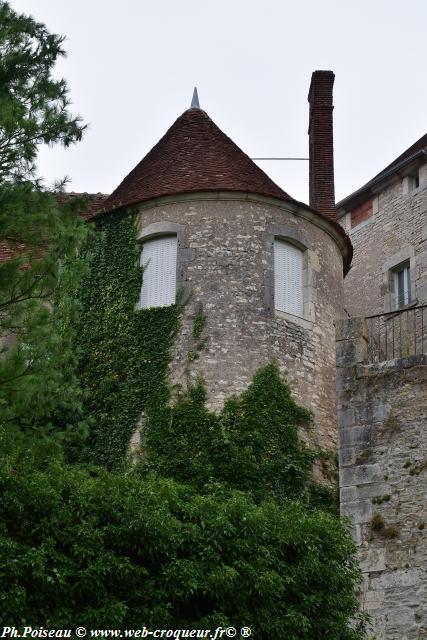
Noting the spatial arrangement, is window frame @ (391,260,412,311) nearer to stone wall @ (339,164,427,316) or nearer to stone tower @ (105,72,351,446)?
stone wall @ (339,164,427,316)

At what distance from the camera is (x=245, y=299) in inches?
715

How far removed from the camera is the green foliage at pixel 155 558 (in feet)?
37.1

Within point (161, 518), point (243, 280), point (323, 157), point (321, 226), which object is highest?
point (323, 157)

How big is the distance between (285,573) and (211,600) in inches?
38.0

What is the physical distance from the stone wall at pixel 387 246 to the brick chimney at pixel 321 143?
2.90 metres

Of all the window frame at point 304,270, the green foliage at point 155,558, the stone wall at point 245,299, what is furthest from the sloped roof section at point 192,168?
the green foliage at point 155,558

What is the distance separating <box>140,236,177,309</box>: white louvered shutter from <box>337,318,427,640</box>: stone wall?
3226mm

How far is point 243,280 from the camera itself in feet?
60.0

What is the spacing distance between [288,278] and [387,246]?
6.33 metres

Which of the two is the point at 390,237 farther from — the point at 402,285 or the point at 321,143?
the point at 321,143

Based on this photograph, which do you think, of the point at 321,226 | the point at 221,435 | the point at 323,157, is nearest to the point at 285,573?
the point at 221,435

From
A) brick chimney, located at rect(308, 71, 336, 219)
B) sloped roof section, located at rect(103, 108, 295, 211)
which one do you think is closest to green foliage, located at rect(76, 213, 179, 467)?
sloped roof section, located at rect(103, 108, 295, 211)

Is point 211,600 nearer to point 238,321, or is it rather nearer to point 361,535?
point 361,535

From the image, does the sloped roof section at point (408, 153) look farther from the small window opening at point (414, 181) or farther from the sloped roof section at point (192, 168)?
the sloped roof section at point (192, 168)
